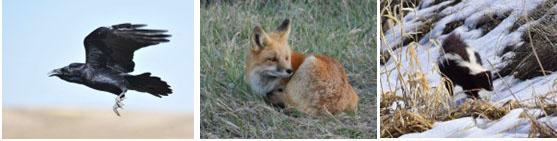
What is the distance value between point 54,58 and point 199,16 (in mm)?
980

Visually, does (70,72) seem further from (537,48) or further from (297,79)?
(537,48)

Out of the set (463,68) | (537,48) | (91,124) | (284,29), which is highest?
(284,29)

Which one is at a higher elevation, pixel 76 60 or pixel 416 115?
pixel 76 60

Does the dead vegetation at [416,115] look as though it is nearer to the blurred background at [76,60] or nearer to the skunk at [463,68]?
the skunk at [463,68]

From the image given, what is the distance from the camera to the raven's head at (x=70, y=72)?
7.02 meters

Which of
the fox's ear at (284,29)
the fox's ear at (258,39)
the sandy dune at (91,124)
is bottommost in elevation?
the sandy dune at (91,124)

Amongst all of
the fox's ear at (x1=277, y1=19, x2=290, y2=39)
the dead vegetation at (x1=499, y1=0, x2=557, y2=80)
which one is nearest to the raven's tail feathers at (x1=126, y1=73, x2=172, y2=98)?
the fox's ear at (x1=277, y1=19, x2=290, y2=39)

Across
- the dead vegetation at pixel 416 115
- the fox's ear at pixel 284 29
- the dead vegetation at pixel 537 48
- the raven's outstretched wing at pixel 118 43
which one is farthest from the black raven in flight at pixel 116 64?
the dead vegetation at pixel 537 48

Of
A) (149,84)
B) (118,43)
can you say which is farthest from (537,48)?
(118,43)

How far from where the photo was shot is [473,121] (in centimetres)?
705

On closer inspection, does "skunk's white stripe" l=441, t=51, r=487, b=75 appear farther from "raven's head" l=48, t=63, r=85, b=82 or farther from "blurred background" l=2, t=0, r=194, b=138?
"raven's head" l=48, t=63, r=85, b=82

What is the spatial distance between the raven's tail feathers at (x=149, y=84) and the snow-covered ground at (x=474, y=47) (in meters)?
1.43

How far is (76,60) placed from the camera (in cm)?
704

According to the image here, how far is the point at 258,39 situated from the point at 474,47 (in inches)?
55.8
